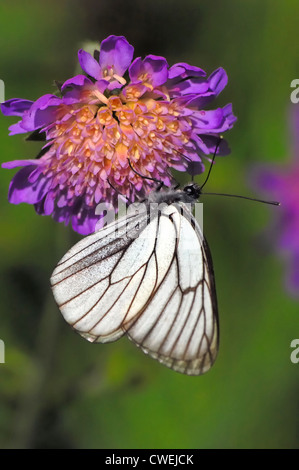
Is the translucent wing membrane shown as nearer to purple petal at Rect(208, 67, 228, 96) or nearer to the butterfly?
the butterfly

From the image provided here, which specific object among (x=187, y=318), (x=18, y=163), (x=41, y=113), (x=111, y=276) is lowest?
(x=187, y=318)

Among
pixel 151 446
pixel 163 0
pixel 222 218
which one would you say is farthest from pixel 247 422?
pixel 163 0

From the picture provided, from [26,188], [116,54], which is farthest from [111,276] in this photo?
[116,54]

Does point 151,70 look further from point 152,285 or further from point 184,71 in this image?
point 152,285

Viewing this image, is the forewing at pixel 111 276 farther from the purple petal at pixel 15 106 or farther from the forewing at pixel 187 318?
the purple petal at pixel 15 106

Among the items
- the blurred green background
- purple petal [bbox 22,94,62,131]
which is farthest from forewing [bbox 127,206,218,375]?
the blurred green background
